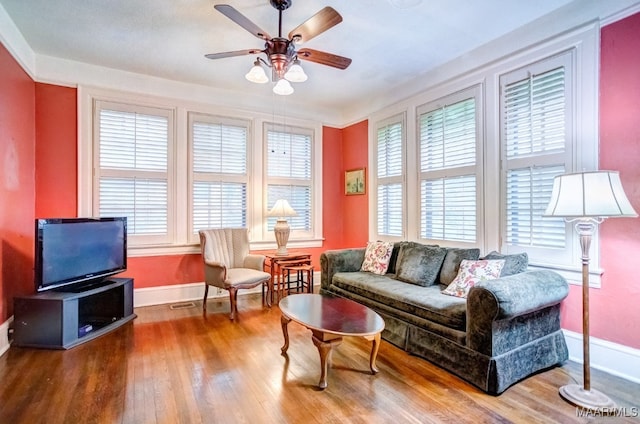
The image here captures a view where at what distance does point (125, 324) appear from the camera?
11.3 ft

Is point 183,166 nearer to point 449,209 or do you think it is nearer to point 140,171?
point 140,171

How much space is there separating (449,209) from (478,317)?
1.71 metres

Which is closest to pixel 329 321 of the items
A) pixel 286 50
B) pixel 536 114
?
pixel 286 50

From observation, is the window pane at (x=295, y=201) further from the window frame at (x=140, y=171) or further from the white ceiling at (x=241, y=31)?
the white ceiling at (x=241, y=31)

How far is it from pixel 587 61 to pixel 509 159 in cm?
92

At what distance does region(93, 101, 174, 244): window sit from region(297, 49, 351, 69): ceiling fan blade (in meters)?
2.50

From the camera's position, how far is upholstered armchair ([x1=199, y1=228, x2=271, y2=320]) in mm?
3711

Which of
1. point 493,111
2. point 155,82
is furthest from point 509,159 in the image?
point 155,82

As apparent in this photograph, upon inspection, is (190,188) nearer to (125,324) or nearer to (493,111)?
(125,324)

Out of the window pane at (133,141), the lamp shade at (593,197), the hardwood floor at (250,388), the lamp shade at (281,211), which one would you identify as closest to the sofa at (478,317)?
the hardwood floor at (250,388)

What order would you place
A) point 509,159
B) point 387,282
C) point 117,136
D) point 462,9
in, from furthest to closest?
point 117,136, point 387,282, point 509,159, point 462,9

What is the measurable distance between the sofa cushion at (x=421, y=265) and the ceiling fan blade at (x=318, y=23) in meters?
2.31

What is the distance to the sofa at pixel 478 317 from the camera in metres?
2.14

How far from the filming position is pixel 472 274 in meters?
2.85
